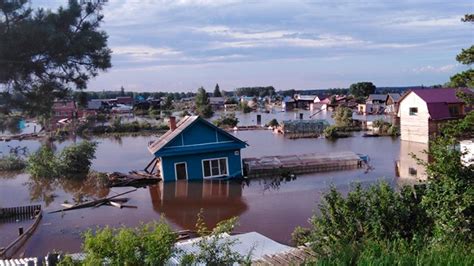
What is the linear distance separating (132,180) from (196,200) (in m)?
4.42

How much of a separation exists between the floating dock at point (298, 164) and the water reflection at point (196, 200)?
176 cm

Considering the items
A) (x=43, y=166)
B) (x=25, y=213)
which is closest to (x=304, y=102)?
(x=43, y=166)

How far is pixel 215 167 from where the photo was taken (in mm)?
18406

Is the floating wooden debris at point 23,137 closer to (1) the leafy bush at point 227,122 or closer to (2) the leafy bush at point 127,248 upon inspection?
(1) the leafy bush at point 227,122

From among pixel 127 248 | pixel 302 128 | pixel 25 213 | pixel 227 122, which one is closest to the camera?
pixel 127 248

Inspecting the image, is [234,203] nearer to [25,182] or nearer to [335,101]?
[25,182]

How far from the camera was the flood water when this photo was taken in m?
11.8

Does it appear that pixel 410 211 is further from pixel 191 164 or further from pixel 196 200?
pixel 191 164

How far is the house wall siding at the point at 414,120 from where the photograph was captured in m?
25.1

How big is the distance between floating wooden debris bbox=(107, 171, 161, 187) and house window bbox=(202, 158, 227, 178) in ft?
6.09

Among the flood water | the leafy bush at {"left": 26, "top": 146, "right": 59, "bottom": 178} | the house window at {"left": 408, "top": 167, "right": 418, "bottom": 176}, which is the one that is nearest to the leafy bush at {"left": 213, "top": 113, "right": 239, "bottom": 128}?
the flood water

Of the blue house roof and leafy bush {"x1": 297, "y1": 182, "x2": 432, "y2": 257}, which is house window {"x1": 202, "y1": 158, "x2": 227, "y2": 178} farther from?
leafy bush {"x1": 297, "y1": 182, "x2": 432, "y2": 257}

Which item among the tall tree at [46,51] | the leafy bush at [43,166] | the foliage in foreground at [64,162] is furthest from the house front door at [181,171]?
the tall tree at [46,51]

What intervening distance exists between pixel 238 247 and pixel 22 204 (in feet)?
32.0
